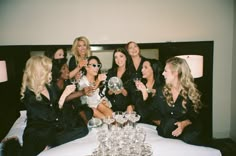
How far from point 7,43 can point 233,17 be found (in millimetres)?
3275

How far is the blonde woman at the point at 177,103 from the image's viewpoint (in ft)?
9.18

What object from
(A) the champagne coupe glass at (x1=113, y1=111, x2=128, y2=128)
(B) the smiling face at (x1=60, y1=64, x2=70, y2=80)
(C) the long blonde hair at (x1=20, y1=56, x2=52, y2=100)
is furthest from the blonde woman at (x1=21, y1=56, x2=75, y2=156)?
(B) the smiling face at (x1=60, y1=64, x2=70, y2=80)

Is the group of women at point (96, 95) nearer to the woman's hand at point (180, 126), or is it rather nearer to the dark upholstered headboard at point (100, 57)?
the woman's hand at point (180, 126)

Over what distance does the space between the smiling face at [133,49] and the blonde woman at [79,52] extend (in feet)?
1.78

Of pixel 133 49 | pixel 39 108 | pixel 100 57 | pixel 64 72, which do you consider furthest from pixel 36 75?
pixel 133 49

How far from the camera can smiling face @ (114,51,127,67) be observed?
3.44m

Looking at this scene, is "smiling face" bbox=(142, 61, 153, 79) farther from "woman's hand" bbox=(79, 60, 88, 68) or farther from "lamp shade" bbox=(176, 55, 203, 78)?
"woman's hand" bbox=(79, 60, 88, 68)

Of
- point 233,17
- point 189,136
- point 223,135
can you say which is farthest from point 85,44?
point 223,135

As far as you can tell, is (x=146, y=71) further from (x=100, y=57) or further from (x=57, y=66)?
(x=57, y=66)

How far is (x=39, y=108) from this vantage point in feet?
8.70

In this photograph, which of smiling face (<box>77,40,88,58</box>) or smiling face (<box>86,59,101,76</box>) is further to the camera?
smiling face (<box>77,40,88,58</box>)

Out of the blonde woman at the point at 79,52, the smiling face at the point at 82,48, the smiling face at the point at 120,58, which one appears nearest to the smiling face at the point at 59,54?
the blonde woman at the point at 79,52

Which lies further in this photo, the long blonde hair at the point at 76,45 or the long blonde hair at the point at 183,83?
the long blonde hair at the point at 76,45

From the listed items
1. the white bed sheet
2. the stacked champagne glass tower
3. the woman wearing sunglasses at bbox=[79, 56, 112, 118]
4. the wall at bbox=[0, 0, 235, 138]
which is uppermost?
the wall at bbox=[0, 0, 235, 138]
